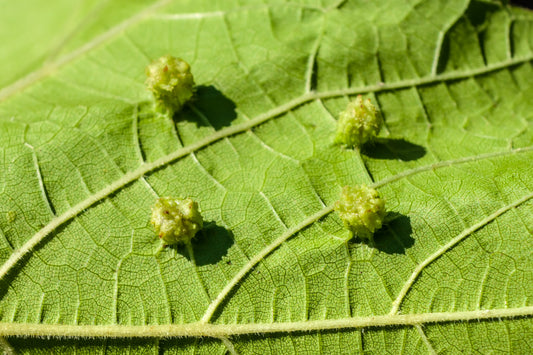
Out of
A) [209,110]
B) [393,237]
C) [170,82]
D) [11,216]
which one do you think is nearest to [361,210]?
[393,237]

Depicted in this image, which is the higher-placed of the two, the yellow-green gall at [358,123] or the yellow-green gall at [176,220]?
the yellow-green gall at [358,123]

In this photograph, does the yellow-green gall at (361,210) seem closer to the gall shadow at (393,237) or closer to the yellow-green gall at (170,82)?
the gall shadow at (393,237)

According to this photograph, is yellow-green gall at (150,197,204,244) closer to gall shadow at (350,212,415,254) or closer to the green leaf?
the green leaf

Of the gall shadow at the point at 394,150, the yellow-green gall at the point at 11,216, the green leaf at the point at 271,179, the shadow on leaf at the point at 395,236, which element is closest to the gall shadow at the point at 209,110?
the green leaf at the point at 271,179

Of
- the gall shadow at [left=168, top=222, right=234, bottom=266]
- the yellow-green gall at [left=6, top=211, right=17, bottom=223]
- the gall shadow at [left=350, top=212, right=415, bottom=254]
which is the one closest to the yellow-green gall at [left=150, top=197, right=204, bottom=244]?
the gall shadow at [left=168, top=222, right=234, bottom=266]

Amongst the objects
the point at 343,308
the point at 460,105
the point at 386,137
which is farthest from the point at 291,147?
the point at 460,105

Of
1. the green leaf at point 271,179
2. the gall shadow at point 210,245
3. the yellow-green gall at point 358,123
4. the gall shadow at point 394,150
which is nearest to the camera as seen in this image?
the green leaf at point 271,179

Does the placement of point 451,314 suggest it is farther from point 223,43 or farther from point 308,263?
point 223,43
